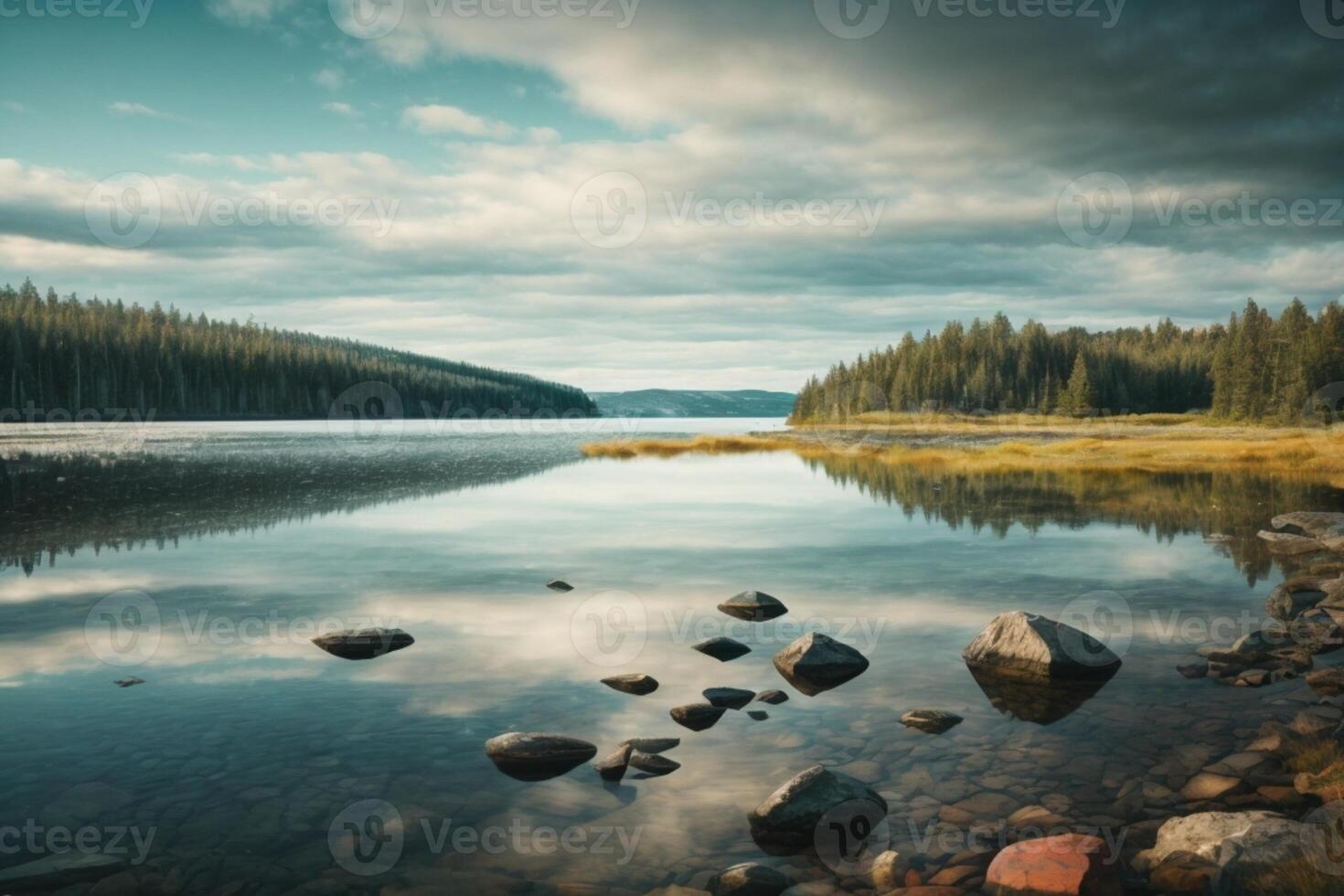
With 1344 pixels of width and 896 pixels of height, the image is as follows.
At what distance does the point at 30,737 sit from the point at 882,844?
11418 mm

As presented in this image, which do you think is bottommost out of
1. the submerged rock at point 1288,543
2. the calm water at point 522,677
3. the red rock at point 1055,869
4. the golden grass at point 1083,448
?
the calm water at point 522,677

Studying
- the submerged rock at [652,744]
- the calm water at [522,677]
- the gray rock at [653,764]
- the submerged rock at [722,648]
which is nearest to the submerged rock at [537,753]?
the calm water at [522,677]

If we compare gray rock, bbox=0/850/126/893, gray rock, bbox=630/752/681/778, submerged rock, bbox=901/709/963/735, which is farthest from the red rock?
gray rock, bbox=0/850/126/893

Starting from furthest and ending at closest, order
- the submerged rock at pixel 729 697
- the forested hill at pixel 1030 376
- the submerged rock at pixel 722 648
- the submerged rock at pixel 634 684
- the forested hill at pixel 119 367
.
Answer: the forested hill at pixel 119 367
the forested hill at pixel 1030 376
the submerged rock at pixel 722 648
the submerged rock at pixel 634 684
the submerged rock at pixel 729 697

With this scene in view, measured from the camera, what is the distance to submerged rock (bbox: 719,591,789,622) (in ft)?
61.5

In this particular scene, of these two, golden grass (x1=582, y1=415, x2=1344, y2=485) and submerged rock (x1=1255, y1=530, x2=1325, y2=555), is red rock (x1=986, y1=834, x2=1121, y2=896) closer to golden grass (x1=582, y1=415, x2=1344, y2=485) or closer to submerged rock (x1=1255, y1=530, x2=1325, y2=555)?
submerged rock (x1=1255, y1=530, x2=1325, y2=555)

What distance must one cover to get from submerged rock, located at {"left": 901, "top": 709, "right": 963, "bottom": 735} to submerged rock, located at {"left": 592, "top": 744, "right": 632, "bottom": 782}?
13.7 ft

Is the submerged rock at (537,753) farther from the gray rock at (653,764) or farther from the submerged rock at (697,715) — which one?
the submerged rock at (697,715)

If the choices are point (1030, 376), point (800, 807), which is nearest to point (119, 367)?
point (1030, 376)

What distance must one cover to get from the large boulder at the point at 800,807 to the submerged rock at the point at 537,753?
107 inches

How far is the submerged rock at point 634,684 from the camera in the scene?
1363 cm

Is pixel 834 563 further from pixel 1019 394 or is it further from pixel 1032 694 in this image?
pixel 1019 394

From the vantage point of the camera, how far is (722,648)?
15.9 meters

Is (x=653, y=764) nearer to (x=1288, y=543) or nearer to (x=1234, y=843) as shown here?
(x=1234, y=843)
